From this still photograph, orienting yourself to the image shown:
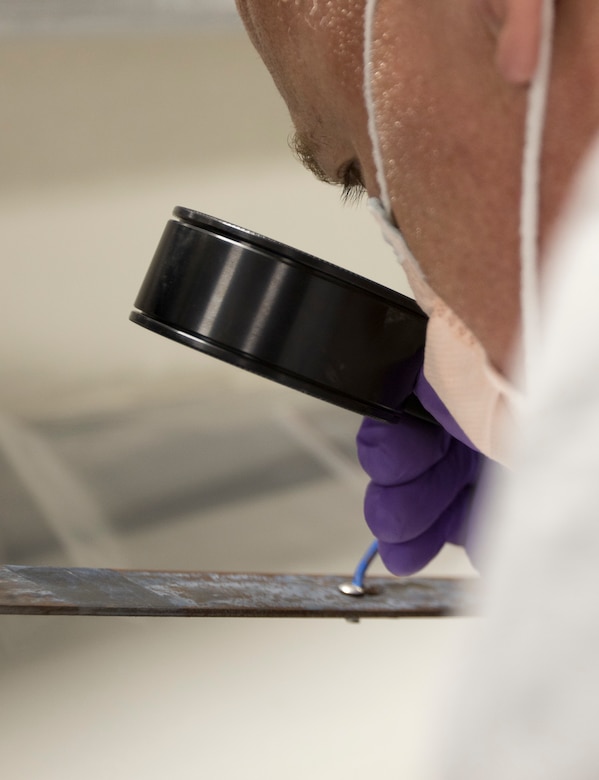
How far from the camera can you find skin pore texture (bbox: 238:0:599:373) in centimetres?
35

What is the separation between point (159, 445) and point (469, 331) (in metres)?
1.02

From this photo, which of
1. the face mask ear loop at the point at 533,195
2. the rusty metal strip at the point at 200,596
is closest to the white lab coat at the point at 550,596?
the face mask ear loop at the point at 533,195

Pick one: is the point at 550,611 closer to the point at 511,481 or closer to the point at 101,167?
the point at 511,481

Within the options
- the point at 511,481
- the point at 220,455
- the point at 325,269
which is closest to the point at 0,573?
the point at 325,269

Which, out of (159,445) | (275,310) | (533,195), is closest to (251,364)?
(275,310)

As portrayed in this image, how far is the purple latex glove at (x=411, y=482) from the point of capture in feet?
2.48

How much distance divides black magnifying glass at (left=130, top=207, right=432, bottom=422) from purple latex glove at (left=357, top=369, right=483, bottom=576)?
0.41ft

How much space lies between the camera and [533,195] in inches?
14.5

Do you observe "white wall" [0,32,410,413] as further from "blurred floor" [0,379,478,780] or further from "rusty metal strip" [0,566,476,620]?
"rusty metal strip" [0,566,476,620]

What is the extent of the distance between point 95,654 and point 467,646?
0.83 meters

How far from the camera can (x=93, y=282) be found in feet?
4.48

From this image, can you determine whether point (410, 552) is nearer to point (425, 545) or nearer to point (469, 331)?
point (425, 545)

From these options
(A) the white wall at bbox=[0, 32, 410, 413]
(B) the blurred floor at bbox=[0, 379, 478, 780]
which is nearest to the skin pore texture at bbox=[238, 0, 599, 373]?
(B) the blurred floor at bbox=[0, 379, 478, 780]

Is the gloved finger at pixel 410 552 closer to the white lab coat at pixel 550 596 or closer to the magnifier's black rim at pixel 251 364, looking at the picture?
the magnifier's black rim at pixel 251 364
